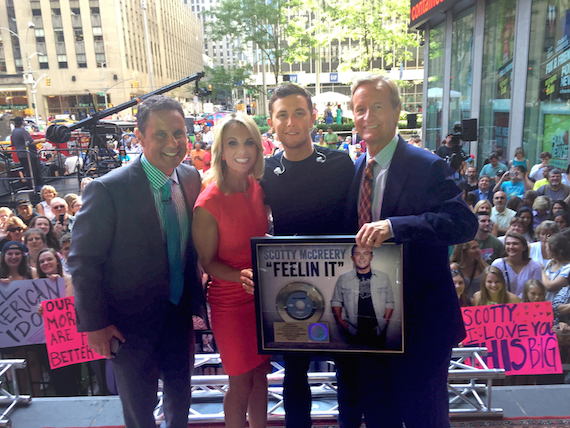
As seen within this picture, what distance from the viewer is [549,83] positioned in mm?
9336

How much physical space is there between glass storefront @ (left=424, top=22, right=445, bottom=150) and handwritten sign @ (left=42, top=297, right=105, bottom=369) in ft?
50.5

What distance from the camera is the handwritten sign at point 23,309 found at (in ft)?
13.2

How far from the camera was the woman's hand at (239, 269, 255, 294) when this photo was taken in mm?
2232

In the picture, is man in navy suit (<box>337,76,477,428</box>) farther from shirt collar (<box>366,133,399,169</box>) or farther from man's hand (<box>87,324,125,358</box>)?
man's hand (<box>87,324,125,358</box>)

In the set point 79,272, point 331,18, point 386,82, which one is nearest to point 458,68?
point 331,18

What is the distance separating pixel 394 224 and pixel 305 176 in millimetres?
685

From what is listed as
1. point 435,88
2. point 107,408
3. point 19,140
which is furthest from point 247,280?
point 435,88

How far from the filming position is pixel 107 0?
59812mm

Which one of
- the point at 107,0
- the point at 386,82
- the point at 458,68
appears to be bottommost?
the point at 386,82

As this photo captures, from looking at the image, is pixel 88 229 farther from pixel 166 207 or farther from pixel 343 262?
pixel 343 262

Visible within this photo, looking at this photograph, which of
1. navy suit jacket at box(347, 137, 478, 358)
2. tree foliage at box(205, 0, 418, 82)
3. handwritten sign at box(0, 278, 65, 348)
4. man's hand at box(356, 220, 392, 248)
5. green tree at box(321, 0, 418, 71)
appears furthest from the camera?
tree foliage at box(205, 0, 418, 82)

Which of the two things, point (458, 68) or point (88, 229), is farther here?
point (458, 68)

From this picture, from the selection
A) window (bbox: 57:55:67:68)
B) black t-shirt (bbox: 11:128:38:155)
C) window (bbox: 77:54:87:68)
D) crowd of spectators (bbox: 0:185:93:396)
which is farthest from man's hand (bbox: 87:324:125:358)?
window (bbox: 57:55:67:68)

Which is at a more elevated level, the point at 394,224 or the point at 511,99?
the point at 511,99
